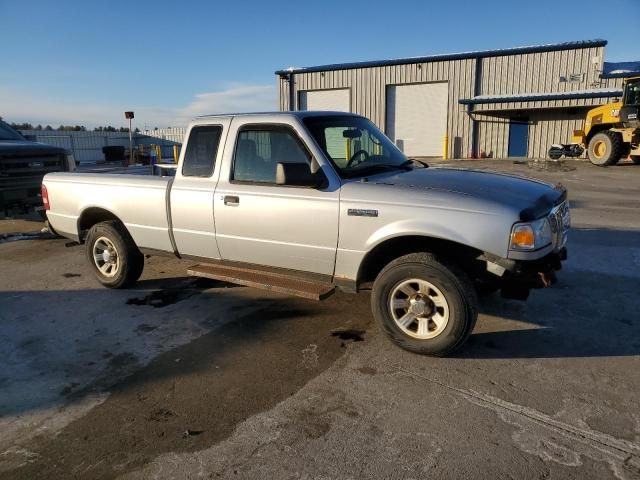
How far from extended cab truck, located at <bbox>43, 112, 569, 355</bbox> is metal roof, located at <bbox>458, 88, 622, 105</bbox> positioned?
22396 millimetres

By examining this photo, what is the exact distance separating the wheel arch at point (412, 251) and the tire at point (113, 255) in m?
2.91

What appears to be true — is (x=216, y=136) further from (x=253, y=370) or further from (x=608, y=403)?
(x=608, y=403)

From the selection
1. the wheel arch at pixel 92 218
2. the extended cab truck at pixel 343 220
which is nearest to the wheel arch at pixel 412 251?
the extended cab truck at pixel 343 220

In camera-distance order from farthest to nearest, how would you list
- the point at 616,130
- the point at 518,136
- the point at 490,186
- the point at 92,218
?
the point at 518,136 → the point at 616,130 → the point at 92,218 → the point at 490,186

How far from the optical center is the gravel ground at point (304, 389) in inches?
105

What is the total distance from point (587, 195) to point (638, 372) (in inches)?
425

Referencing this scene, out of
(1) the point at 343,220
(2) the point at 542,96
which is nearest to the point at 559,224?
(1) the point at 343,220

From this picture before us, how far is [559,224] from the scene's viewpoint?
158 inches

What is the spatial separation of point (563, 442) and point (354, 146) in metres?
3.07

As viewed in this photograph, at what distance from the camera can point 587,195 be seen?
12.9m

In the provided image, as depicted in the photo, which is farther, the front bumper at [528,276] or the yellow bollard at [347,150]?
the yellow bollard at [347,150]

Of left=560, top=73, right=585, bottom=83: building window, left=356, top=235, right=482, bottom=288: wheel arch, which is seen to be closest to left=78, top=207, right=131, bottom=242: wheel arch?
left=356, top=235, right=482, bottom=288: wheel arch

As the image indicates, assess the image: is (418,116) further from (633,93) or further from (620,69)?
(633,93)

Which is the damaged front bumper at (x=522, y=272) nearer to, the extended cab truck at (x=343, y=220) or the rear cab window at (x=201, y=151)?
the extended cab truck at (x=343, y=220)
